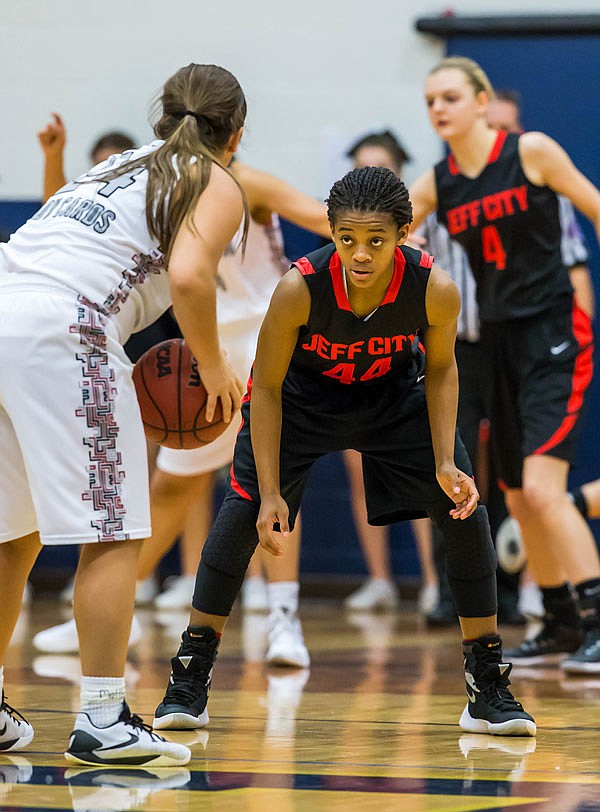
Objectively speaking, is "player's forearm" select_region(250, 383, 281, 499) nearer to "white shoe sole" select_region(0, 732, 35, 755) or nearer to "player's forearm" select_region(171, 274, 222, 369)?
"player's forearm" select_region(171, 274, 222, 369)

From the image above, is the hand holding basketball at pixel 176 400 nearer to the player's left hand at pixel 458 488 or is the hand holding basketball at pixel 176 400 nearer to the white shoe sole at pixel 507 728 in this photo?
the player's left hand at pixel 458 488

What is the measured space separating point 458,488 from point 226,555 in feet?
2.04

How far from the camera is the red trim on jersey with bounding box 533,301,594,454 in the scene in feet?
16.8

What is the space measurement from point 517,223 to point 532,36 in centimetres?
287

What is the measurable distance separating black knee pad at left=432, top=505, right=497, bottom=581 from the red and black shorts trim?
1539 mm

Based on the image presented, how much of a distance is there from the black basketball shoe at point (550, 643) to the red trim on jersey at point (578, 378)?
67 cm

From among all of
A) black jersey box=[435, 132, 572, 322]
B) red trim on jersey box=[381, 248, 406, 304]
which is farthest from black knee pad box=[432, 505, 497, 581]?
black jersey box=[435, 132, 572, 322]

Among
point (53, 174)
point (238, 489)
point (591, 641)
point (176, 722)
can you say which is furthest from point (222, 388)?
point (591, 641)

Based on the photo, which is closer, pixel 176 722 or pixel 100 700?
pixel 100 700

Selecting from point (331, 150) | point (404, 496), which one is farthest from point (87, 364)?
point (331, 150)

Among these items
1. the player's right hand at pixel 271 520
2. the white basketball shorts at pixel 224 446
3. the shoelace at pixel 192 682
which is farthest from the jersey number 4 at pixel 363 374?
the white basketball shorts at pixel 224 446

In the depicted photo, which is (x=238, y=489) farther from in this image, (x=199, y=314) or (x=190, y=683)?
(x=199, y=314)

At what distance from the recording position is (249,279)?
5441mm

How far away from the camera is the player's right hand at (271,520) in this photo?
11.1ft
